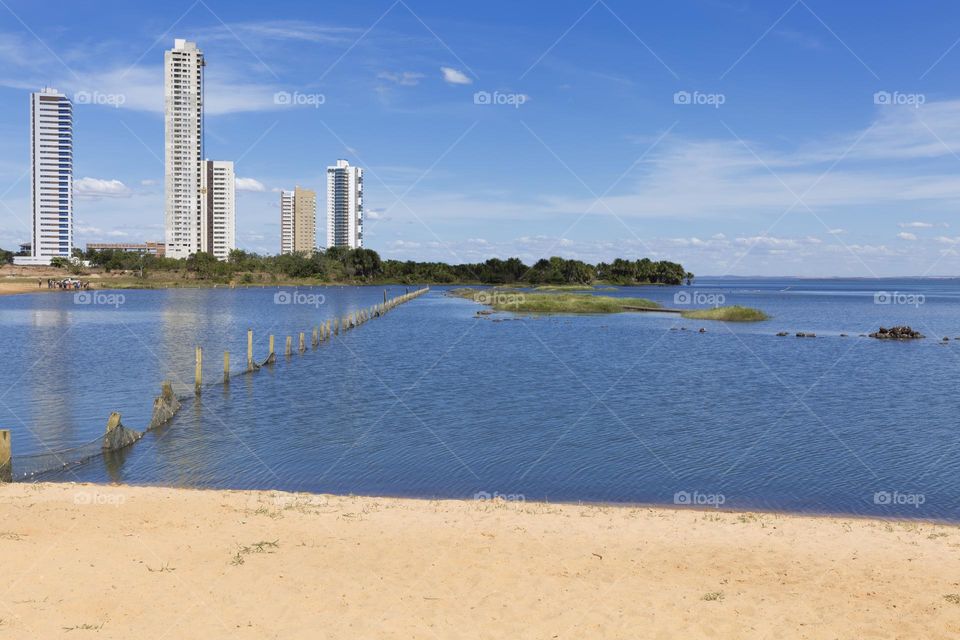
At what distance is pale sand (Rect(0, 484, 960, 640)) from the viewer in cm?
1042

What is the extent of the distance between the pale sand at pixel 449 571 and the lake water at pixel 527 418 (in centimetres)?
304

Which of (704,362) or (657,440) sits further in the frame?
(704,362)

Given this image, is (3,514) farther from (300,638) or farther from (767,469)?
(767,469)

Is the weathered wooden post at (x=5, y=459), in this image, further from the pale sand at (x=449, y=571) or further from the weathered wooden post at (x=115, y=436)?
the weathered wooden post at (x=115, y=436)

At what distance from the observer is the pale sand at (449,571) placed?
10.4 meters

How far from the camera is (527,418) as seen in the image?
2911 cm

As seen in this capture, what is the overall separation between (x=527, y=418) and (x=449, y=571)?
16.8 metres

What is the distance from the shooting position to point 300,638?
994 cm

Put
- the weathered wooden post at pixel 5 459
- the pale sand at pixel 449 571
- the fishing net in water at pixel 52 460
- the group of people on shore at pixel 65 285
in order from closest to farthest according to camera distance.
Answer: the pale sand at pixel 449 571
the weathered wooden post at pixel 5 459
the fishing net in water at pixel 52 460
the group of people on shore at pixel 65 285

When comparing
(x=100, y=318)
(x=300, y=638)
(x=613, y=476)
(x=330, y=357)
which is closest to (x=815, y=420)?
(x=613, y=476)

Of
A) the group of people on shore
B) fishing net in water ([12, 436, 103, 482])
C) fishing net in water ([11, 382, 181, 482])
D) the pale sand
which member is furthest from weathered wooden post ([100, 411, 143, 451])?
the group of people on shore

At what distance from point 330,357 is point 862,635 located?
42.6 metres

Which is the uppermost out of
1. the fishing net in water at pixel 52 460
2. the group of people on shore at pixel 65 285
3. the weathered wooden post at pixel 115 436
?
the group of people on shore at pixel 65 285

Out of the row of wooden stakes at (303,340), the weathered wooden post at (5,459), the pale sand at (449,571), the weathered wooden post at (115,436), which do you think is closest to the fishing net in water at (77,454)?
the weathered wooden post at (115,436)
